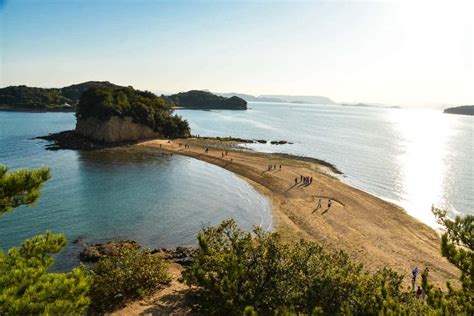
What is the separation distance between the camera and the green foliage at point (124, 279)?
2117cm

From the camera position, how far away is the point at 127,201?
44.4 metres

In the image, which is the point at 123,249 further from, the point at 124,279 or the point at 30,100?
the point at 30,100

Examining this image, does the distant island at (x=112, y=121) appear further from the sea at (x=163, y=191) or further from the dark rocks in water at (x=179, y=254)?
the dark rocks in water at (x=179, y=254)

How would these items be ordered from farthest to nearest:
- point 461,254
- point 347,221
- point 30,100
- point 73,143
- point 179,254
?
point 30,100
point 73,143
point 347,221
point 179,254
point 461,254

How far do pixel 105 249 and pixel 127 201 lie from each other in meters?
14.8

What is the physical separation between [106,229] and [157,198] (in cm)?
1188

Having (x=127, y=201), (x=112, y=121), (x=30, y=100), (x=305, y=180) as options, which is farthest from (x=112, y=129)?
(x=30, y=100)

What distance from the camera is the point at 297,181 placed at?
5766 cm

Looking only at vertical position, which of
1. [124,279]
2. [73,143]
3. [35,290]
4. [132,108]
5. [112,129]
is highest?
[132,108]

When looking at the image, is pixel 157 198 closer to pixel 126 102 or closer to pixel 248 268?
pixel 248 268

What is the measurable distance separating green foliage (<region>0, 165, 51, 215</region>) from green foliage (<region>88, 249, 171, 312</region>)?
10.5 meters

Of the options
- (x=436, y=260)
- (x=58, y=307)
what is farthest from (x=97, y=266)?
(x=436, y=260)

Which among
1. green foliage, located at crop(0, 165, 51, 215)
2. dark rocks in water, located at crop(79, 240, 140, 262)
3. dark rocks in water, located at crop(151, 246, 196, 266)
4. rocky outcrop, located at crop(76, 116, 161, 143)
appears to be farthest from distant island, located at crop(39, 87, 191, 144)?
green foliage, located at crop(0, 165, 51, 215)

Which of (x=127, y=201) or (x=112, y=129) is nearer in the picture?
(x=127, y=201)
